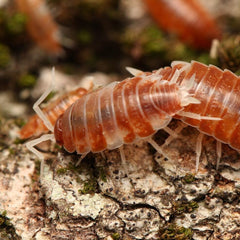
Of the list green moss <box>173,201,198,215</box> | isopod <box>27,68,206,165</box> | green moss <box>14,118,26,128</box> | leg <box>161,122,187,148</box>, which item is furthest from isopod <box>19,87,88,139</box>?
green moss <box>173,201,198,215</box>

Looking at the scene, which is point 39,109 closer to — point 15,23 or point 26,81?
point 26,81

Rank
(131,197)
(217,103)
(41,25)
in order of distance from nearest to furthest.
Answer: (217,103)
(131,197)
(41,25)

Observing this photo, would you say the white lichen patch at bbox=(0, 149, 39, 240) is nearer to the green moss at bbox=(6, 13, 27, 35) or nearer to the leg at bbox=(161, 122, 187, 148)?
the leg at bbox=(161, 122, 187, 148)

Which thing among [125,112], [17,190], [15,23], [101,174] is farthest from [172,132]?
[15,23]

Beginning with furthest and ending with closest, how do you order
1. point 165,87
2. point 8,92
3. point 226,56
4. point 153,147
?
point 8,92, point 226,56, point 153,147, point 165,87

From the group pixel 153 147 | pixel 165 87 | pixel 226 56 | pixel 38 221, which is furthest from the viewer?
pixel 226 56

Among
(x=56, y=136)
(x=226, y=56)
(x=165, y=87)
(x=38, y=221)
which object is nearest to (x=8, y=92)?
(x=56, y=136)

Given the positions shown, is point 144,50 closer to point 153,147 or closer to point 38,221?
point 153,147
